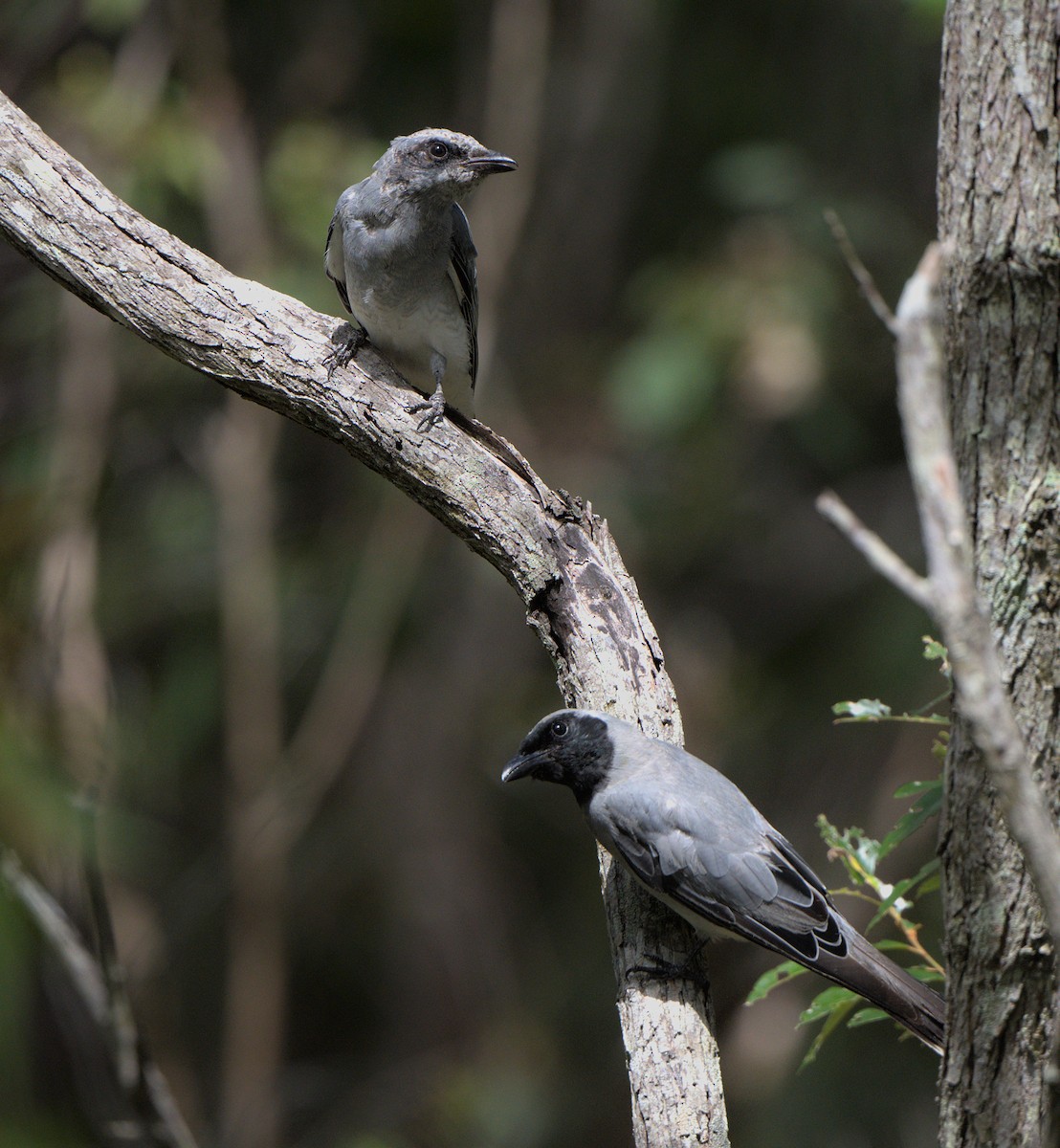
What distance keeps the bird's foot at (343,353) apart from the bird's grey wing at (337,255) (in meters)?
0.69

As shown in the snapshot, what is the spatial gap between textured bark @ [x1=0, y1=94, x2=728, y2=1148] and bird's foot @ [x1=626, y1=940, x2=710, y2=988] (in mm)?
176

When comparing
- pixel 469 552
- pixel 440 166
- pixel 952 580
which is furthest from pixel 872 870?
pixel 469 552

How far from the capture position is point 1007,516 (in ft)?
6.95

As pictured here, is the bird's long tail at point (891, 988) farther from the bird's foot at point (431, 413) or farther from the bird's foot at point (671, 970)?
the bird's foot at point (431, 413)

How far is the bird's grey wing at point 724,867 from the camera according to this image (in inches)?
121

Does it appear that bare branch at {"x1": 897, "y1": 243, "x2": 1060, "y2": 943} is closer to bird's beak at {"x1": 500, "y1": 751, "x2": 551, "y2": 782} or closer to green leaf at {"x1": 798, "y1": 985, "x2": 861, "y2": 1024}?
green leaf at {"x1": 798, "y1": 985, "x2": 861, "y2": 1024}

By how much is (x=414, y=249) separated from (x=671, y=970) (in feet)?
8.06

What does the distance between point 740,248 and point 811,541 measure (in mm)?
2557

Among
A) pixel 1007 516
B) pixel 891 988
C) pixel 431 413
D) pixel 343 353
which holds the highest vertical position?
pixel 343 353

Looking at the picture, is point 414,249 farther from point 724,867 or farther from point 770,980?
point 770,980

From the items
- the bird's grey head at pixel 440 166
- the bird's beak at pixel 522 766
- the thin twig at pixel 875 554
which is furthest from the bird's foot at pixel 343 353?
the thin twig at pixel 875 554

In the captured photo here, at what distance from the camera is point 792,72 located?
877cm

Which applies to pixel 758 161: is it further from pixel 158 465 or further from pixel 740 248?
pixel 158 465

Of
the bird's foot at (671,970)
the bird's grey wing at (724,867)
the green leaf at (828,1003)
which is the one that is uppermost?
the bird's grey wing at (724,867)
